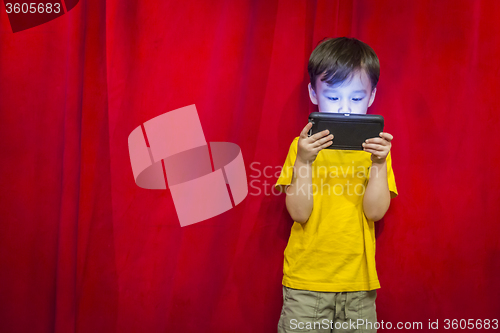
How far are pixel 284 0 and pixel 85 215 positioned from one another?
949 millimetres

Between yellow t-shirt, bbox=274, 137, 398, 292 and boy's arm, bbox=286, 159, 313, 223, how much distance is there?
0.03 metres

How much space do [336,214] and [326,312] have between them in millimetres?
281

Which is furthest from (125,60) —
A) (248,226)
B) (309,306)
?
(309,306)

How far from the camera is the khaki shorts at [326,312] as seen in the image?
1122 millimetres

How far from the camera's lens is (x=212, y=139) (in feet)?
4.35

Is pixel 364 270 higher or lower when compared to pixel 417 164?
lower

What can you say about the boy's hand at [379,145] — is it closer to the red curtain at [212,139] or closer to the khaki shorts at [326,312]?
the red curtain at [212,139]

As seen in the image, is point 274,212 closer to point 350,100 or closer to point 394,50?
point 350,100

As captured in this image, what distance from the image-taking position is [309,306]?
112cm

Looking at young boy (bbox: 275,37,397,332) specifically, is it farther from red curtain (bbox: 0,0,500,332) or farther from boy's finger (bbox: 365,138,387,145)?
red curtain (bbox: 0,0,500,332)

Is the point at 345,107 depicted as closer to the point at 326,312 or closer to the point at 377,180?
the point at 377,180

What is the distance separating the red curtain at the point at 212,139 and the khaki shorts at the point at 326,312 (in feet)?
0.68

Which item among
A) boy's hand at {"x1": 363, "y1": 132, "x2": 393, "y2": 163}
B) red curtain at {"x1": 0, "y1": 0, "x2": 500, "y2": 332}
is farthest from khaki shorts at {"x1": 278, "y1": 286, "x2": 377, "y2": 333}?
boy's hand at {"x1": 363, "y1": 132, "x2": 393, "y2": 163}

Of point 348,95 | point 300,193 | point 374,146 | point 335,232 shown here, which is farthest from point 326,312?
point 348,95
